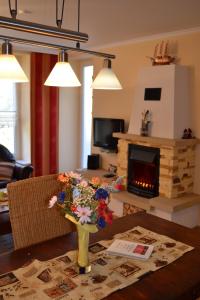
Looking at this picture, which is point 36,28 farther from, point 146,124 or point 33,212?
point 146,124

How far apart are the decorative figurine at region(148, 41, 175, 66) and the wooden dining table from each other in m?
2.57

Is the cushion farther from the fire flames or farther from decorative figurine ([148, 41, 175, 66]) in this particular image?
decorative figurine ([148, 41, 175, 66])

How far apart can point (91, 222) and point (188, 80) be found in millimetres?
3103

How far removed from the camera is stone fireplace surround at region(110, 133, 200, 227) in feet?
12.4

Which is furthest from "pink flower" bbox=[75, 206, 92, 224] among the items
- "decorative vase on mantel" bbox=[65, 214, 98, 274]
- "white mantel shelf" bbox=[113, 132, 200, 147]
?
"white mantel shelf" bbox=[113, 132, 200, 147]

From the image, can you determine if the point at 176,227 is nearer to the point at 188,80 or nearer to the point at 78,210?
the point at 78,210

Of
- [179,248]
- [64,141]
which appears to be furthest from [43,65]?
[179,248]

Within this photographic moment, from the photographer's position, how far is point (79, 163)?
6.38 m

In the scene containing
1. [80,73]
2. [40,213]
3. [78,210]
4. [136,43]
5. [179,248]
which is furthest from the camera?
[80,73]

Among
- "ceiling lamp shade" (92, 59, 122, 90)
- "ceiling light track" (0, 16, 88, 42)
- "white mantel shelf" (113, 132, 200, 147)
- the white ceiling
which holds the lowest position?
"white mantel shelf" (113, 132, 200, 147)

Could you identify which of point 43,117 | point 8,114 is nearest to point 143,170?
point 43,117

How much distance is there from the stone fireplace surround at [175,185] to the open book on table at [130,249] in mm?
1993

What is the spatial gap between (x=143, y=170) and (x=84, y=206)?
9.96 feet

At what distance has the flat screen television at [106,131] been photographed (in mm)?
4918
